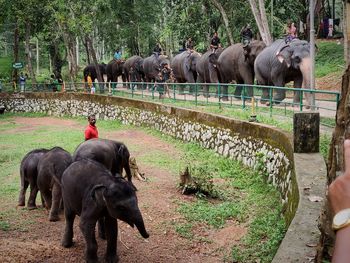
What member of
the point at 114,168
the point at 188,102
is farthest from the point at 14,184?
the point at 188,102

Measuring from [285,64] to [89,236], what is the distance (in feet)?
36.5

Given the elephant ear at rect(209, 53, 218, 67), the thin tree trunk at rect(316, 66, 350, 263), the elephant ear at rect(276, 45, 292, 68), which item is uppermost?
the elephant ear at rect(209, 53, 218, 67)

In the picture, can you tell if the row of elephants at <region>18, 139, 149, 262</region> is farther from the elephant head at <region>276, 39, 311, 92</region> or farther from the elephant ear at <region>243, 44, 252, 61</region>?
the elephant ear at <region>243, 44, 252, 61</region>

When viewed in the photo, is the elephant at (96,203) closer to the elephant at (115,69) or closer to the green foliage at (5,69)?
the elephant at (115,69)

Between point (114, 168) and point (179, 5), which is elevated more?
point (179, 5)

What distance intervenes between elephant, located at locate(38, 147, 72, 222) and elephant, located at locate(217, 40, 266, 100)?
34.9 feet

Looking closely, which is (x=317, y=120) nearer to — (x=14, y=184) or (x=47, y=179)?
(x=47, y=179)

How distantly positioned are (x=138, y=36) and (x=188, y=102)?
2159 cm

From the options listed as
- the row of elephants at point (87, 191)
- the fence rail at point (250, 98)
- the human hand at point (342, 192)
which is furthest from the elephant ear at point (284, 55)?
the human hand at point (342, 192)

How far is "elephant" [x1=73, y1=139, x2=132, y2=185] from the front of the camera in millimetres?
8109

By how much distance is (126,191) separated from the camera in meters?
5.28

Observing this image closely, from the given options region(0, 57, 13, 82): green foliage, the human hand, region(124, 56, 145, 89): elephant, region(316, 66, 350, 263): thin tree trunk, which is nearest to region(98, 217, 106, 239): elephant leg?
region(316, 66, 350, 263): thin tree trunk

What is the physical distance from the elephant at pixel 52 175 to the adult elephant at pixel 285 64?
7783mm

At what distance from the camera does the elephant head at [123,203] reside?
518 cm
